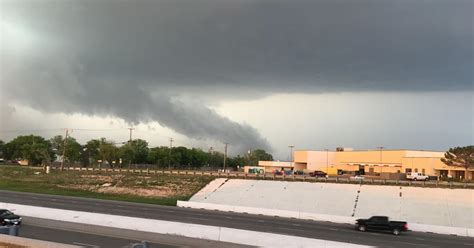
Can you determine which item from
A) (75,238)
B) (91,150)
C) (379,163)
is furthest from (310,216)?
(91,150)

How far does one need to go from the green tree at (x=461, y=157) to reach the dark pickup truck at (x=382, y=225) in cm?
6352

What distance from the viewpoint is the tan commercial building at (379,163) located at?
106188 mm

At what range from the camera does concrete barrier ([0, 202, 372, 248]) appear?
21.9m

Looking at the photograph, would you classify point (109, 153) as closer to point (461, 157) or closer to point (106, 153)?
point (106, 153)

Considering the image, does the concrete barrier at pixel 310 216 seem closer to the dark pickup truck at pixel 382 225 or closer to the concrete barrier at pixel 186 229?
the dark pickup truck at pixel 382 225

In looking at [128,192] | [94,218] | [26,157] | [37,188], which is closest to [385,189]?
[128,192]

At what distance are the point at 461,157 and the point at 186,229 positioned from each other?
283 ft

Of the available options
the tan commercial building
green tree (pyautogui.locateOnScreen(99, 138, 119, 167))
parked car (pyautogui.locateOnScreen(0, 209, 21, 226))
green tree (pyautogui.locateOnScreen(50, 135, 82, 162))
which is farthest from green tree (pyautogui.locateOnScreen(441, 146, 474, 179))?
green tree (pyautogui.locateOnScreen(50, 135, 82, 162))

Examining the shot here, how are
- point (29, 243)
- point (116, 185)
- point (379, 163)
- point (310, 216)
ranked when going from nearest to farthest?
1. point (29, 243)
2. point (310, 216)
3. point (116, 185)
4. point (379, 163)

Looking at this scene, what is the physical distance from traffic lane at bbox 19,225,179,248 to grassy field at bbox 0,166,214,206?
32822 millimetres

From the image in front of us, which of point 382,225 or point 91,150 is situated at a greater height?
point 91,150

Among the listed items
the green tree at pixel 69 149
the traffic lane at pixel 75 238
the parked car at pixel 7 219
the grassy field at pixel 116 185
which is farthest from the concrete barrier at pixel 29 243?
the green tree at pixel 69 149

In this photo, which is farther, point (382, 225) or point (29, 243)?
point (382, 225)

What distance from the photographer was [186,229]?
26344 millimetres
